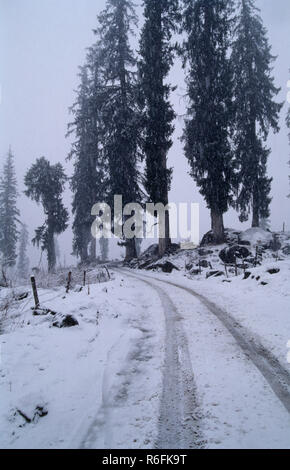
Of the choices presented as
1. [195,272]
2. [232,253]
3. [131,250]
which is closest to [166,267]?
[195,272]

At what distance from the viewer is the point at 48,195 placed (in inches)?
993

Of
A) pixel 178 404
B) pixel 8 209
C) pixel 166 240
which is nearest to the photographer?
pixel 178 404

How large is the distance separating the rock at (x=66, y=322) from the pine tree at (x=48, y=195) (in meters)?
20.6

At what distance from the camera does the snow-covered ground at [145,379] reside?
244 centimetres

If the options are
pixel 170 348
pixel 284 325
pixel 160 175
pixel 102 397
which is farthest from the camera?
pixel 160 175

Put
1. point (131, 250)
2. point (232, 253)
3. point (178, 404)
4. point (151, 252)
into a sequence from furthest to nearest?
1. point (131, 250)
2. point (151, 252)
3. point (232, 253)
4. point (178, 404)

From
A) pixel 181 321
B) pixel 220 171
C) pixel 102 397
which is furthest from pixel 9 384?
pixel 220 171

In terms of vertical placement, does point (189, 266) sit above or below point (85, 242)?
below

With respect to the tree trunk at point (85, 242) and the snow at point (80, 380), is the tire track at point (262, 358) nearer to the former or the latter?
the snow at point (80, 380)

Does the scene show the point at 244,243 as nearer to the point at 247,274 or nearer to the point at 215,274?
the point at 215,274

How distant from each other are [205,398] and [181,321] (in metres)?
3.00

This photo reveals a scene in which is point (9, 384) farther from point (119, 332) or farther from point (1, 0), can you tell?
point (1, 0)

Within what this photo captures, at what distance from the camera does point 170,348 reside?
4461 millimetres

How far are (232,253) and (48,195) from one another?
18259 mm
